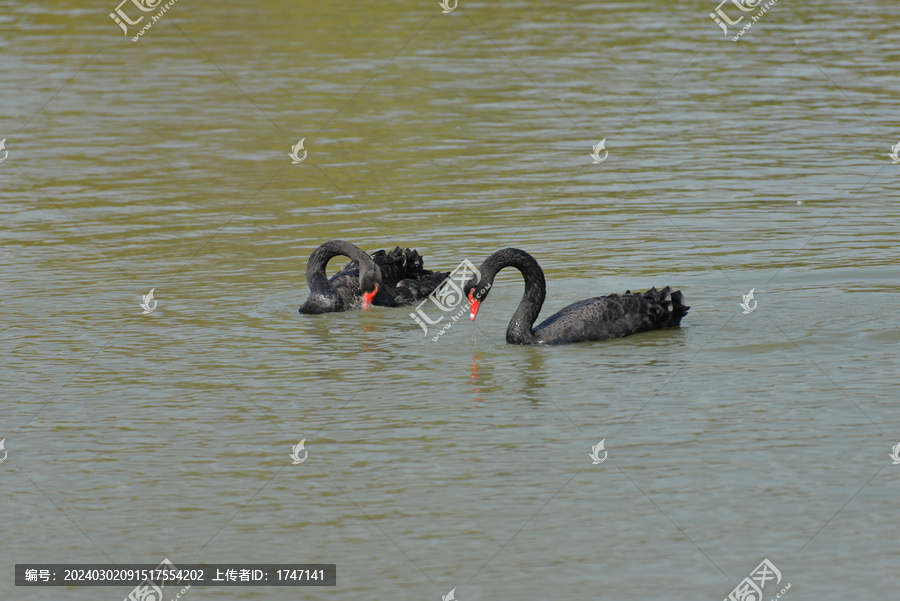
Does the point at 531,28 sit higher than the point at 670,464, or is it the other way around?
the point at 531,28

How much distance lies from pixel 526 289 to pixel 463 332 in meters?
0.81

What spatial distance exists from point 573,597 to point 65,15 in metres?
29.1

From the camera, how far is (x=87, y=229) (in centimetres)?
1526

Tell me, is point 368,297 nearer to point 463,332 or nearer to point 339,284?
point 339,284

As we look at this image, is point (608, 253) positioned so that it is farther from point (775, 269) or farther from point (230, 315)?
point (230, 315)

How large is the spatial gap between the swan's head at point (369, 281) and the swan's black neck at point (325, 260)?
0.13ft

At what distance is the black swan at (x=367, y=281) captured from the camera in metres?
11.7

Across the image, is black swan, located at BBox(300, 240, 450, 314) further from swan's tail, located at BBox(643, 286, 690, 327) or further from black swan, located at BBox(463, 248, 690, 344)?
swan's tail, located at BBox(643, 286, 690, 327)

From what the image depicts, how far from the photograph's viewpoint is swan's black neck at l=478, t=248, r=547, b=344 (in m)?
10.4

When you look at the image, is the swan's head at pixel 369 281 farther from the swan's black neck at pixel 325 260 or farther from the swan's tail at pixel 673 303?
the swan's tail at pixel 673 303

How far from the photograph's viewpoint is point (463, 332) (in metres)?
10.9

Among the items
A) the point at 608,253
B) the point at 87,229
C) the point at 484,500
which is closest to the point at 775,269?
the point at 608,253
